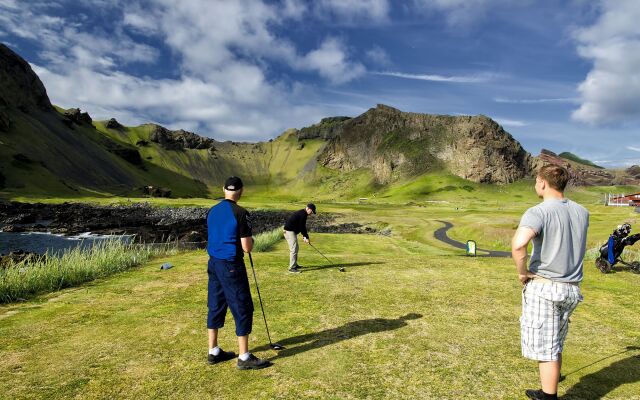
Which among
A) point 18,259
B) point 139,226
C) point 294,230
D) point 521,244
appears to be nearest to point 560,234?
point 521,244

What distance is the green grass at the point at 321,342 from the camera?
275 inches

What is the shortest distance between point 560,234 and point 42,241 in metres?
68.2

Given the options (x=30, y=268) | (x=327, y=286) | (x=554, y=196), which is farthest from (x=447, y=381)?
(x=30, y=268)

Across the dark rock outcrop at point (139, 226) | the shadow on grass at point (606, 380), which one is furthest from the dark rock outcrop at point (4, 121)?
the shadow on grass at point (606, 380)

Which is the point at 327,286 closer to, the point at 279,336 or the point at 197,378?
the point at 279,336

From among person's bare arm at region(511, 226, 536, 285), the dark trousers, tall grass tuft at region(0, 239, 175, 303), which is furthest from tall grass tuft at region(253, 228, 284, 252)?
person's bare arm at region(511, 226, 536, 285)

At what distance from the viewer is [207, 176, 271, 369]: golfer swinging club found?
25.7 feet

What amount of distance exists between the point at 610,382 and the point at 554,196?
12.6 ft

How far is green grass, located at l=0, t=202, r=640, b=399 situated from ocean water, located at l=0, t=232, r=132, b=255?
4251cm

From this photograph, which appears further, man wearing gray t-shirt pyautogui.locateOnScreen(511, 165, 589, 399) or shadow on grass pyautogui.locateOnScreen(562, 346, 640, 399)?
shadow on grass pyautogui.locateOnScreen(562, 346, 640, 399)

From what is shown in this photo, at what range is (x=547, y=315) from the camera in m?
6.00

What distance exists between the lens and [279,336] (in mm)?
9508

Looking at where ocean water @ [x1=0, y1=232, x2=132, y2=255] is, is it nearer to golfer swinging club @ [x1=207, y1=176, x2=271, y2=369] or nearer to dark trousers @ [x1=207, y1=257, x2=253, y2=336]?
dark trousers @ [x1=207, y1=257, x2=253, y2=336]

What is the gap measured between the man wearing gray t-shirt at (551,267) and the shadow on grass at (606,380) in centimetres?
113
